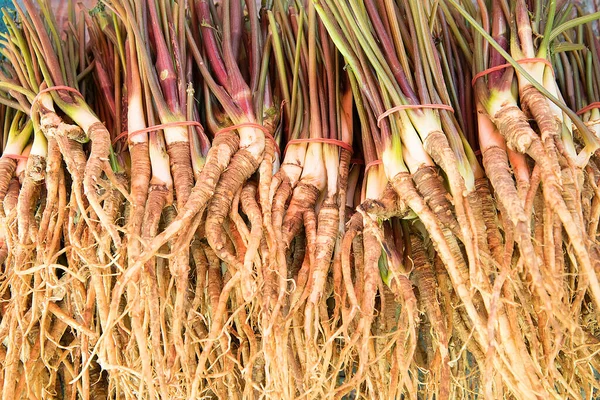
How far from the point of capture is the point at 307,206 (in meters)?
1.10

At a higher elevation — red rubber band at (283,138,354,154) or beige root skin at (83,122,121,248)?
red rubber band at (283,138,354,154)

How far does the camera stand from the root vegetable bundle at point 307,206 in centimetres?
94

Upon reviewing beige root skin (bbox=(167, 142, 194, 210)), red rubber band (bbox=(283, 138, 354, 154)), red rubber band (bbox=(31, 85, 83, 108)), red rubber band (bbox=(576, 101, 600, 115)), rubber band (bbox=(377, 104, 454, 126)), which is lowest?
beige root skin (bbox=(167, 142, 194, 210))

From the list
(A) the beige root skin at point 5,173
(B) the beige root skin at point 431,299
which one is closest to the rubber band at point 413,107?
(B) the beige root skin at point 431,299

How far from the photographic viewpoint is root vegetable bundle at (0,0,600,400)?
0.94 metres

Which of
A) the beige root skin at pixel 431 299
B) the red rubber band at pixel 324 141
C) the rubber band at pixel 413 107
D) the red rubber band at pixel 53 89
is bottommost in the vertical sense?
the beige root skin at pixel 431 299

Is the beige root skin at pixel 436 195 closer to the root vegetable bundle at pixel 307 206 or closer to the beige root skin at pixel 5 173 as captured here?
the root vegetable bundle at pixel 307 206

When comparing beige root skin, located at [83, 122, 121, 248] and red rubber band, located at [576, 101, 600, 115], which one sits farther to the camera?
red rubber band, located at [576, 101, 600, 115]

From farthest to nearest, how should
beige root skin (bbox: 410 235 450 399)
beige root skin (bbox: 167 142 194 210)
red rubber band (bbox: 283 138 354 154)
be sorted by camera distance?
red rubber band (bbox: 283 138 354 154) → beige root skin (bbox: 167 142 194 210) → beige root skin (bbox: 410 235 450 399)

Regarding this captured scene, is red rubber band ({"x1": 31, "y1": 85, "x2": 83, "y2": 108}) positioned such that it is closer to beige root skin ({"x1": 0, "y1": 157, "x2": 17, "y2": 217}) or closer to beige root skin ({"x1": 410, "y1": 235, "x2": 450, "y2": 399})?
beige root skin ({"x1": 0, "y1": 157, "x2": 17, "y2": 217})

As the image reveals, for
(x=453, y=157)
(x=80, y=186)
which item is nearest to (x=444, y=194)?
(x=453, y=157)

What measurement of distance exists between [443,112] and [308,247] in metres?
0.40

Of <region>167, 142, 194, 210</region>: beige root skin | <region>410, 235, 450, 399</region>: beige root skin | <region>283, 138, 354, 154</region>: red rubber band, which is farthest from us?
<region>283, 138, 354, 154</region>: red rubber band

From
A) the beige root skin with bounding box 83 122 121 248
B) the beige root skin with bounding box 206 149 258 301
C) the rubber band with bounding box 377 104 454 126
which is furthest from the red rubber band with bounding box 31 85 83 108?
the rubber band with bounding box 377 104 454 126
